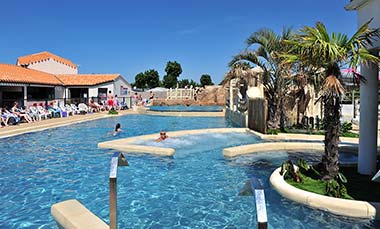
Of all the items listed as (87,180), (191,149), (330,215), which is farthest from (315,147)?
(87,180)

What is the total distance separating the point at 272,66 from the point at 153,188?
9826 mm

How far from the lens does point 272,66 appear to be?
48.2 feet

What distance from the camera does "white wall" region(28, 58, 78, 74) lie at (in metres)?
36.9

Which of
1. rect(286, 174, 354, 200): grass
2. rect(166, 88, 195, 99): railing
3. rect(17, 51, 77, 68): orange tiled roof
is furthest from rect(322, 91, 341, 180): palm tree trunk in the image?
Answer: rect(166, 88, 195, 99): railing

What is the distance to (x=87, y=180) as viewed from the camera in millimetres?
7949

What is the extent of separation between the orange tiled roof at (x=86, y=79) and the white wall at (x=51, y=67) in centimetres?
361

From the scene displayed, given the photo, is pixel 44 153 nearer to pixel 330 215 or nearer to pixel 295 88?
pixel 330 215

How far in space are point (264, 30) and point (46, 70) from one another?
31871 mm

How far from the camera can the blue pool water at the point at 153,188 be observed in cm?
549

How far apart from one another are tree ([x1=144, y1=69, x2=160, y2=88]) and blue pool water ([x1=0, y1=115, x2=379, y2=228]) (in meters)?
76.9

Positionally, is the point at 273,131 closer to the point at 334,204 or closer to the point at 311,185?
the point at 311,185

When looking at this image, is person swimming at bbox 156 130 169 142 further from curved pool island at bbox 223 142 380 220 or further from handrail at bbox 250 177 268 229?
handrail at bbox 250 177 268 229

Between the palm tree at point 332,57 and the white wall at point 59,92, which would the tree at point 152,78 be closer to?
the white wall at point 59,92

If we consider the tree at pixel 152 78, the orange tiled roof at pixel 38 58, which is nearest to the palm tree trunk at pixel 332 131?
the orange tiled roof at pixel 38 58
